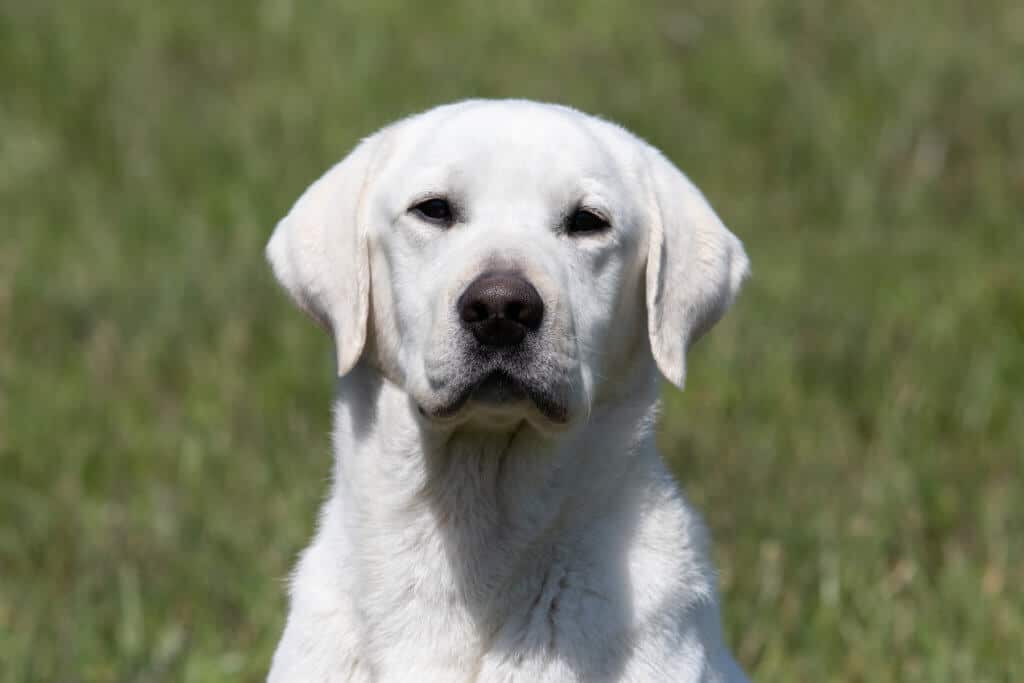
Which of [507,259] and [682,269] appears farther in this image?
[682,269]

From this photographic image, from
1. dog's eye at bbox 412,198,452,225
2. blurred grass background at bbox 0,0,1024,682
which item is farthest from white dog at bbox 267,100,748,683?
blurred grass background at bbox 0,0,1024,682

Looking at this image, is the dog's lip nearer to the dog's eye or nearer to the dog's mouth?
the dog's mouth

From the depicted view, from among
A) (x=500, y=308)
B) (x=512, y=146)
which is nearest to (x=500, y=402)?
(x=500, y=308)

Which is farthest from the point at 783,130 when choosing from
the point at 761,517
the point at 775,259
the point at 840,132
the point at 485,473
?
the point at 485,473

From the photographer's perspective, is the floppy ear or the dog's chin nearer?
the dog's chin

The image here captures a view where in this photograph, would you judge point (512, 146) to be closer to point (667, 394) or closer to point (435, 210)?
point (435, 210)

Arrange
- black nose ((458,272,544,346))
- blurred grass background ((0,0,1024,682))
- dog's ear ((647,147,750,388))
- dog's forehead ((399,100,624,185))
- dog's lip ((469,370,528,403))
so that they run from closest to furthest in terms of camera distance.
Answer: black nose ((458,272,544,346)), dog's lip ((469,370,528,403)), dog's forehead ((399,100,624,185)), dog's ear ((647,147,750,388)), blurred grass background ((0,0,1024,682))

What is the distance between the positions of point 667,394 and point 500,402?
3.38 m

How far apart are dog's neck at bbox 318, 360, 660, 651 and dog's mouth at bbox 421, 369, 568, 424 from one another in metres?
0.23

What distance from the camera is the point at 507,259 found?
3623 millimetres

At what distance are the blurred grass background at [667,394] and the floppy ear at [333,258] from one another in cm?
178

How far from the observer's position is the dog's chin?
12.0 feet

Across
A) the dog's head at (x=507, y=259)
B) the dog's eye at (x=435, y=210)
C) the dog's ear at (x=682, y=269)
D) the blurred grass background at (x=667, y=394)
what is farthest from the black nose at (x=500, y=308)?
the blurred grass background at (x=667, y=394)

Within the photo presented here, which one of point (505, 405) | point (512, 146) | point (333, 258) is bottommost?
point (505, 405)
